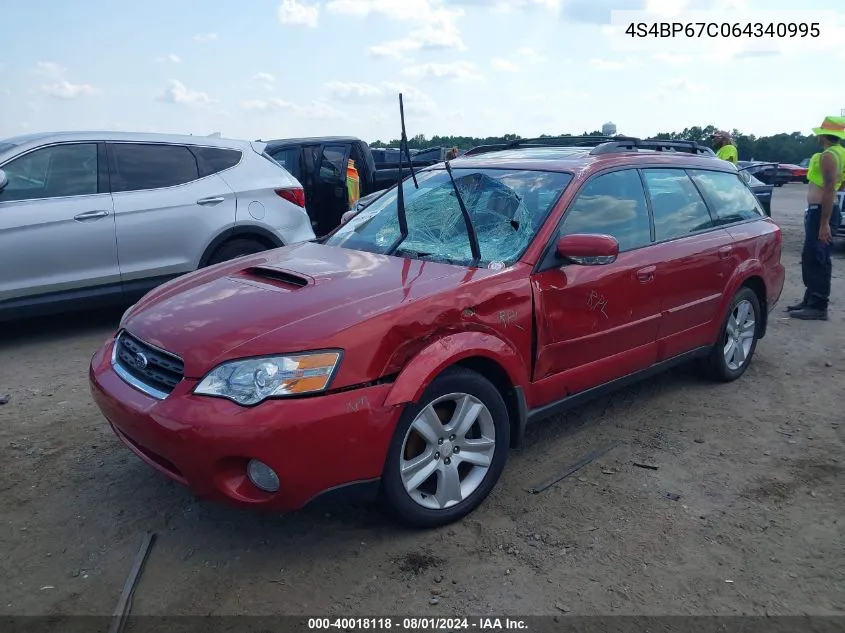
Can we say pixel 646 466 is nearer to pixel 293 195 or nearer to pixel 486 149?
pixel 486 149

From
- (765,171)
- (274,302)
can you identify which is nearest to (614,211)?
(274,302)

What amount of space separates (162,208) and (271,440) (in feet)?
13.8

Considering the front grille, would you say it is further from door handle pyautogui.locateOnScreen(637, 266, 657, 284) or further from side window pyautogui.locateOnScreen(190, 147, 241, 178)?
side window pyautogui.locateOnScreen(190, 147, 241, 178)

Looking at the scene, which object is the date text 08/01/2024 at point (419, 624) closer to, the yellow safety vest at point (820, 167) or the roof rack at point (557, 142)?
the roof rack at point (557, 142)

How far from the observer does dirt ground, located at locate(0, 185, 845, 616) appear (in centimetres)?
266

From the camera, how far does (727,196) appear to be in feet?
16.3

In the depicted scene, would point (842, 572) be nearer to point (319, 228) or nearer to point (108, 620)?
point (108, 620)

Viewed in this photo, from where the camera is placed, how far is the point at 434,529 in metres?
3.10

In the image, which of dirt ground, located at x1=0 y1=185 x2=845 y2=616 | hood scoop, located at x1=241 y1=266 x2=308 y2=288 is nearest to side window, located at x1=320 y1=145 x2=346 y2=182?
dirt ground, located at x1=0 y1=185 x2=845 y2=616

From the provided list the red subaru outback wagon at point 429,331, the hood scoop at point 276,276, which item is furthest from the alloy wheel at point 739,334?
the hood scoop at point 276,276

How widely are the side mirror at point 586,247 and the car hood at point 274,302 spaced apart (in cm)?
47

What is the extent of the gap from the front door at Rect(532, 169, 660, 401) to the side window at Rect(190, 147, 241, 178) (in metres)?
4.02

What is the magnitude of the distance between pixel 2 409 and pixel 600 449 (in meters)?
3.68

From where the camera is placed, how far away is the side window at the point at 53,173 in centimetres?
557
